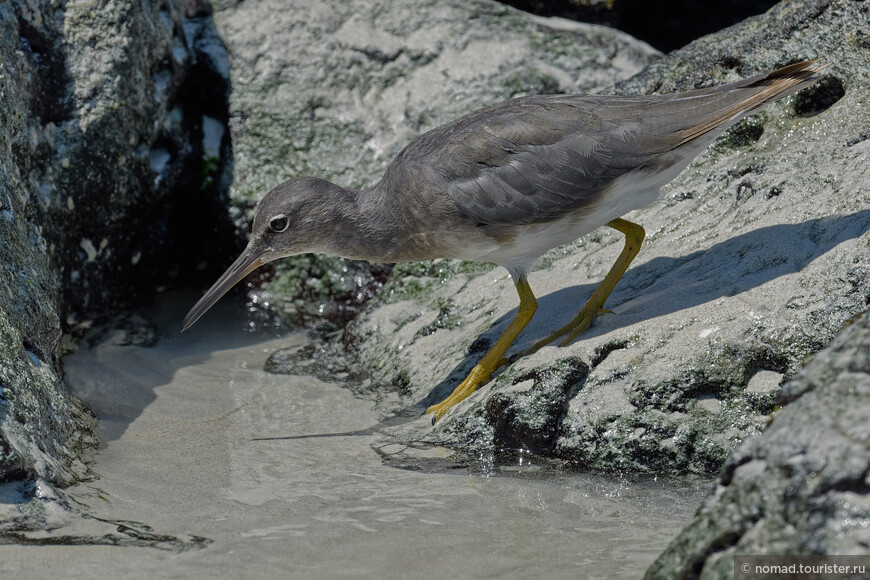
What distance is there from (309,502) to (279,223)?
2101 millimetres

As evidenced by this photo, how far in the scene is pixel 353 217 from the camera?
579 centimetres

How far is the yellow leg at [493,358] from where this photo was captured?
214 inches

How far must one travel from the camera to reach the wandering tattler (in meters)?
5.22

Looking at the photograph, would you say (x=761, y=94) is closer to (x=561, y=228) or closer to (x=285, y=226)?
(x=561, y=228)

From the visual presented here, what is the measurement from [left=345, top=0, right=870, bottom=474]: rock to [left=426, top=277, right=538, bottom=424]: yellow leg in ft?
0.38

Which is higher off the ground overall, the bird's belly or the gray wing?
the gray wing

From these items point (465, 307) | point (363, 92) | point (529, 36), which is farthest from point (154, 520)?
point (529, 36)

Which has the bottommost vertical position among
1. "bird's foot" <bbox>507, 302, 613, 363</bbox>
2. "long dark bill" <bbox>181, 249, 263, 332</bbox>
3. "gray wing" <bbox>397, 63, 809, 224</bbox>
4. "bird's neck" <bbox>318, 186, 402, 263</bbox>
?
"bird's foot" <bbox>507, 302, 613, 363</bbox>

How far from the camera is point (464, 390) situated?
17.9 ft

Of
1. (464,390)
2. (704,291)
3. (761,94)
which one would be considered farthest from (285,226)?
(761,94)

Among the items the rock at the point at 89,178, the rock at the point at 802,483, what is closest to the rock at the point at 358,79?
the rock at the point at 89,178

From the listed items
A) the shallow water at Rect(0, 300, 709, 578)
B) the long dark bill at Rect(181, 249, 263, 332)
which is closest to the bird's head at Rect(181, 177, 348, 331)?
the long dark bill at Rect(181, 249, 263, 332)

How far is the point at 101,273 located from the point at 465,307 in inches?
112

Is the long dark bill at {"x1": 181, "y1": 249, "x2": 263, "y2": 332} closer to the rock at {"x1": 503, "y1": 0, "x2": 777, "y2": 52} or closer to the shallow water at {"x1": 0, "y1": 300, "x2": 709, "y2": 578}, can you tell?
the shallow water at {"x1": 0, "y1": 300, "x2": 709, "y2": 578}
